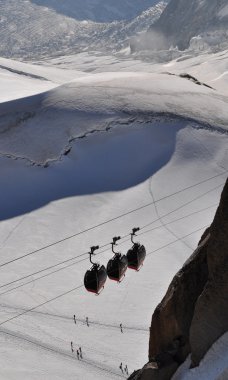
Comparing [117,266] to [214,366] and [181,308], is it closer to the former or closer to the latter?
[181,308]

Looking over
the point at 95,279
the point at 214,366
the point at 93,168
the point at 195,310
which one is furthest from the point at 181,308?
the point at 93,168

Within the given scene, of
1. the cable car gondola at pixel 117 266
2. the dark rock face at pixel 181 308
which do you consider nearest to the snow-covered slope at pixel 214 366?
the dark rock face at pixel 181 308

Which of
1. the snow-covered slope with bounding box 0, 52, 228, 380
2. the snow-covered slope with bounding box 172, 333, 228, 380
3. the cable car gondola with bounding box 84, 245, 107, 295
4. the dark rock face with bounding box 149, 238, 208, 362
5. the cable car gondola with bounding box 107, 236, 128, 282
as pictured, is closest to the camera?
the snow-covered slope with bounding box 172, 333, 228, 380

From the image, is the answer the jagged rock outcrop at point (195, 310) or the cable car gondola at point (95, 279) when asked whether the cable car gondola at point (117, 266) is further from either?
the jagged rock outcrop at point (195, 310)

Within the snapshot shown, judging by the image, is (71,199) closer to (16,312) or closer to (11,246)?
(11,246)

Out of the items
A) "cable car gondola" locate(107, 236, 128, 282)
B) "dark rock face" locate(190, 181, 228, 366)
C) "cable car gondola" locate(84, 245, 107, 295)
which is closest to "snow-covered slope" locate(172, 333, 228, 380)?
"dark rock face" locate(190, 181, 228, 366)

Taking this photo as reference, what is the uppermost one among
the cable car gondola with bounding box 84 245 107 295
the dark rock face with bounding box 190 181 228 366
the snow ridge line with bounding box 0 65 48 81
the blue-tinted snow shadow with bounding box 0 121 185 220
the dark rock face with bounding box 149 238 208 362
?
the dark rock face with bounding box 190 181 228 366

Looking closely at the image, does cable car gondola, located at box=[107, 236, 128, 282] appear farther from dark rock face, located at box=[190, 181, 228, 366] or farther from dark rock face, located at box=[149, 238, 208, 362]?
dark rock face, located at box=[190, 181, 228, 366]

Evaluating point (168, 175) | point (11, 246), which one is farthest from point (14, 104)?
point (11, 246)
